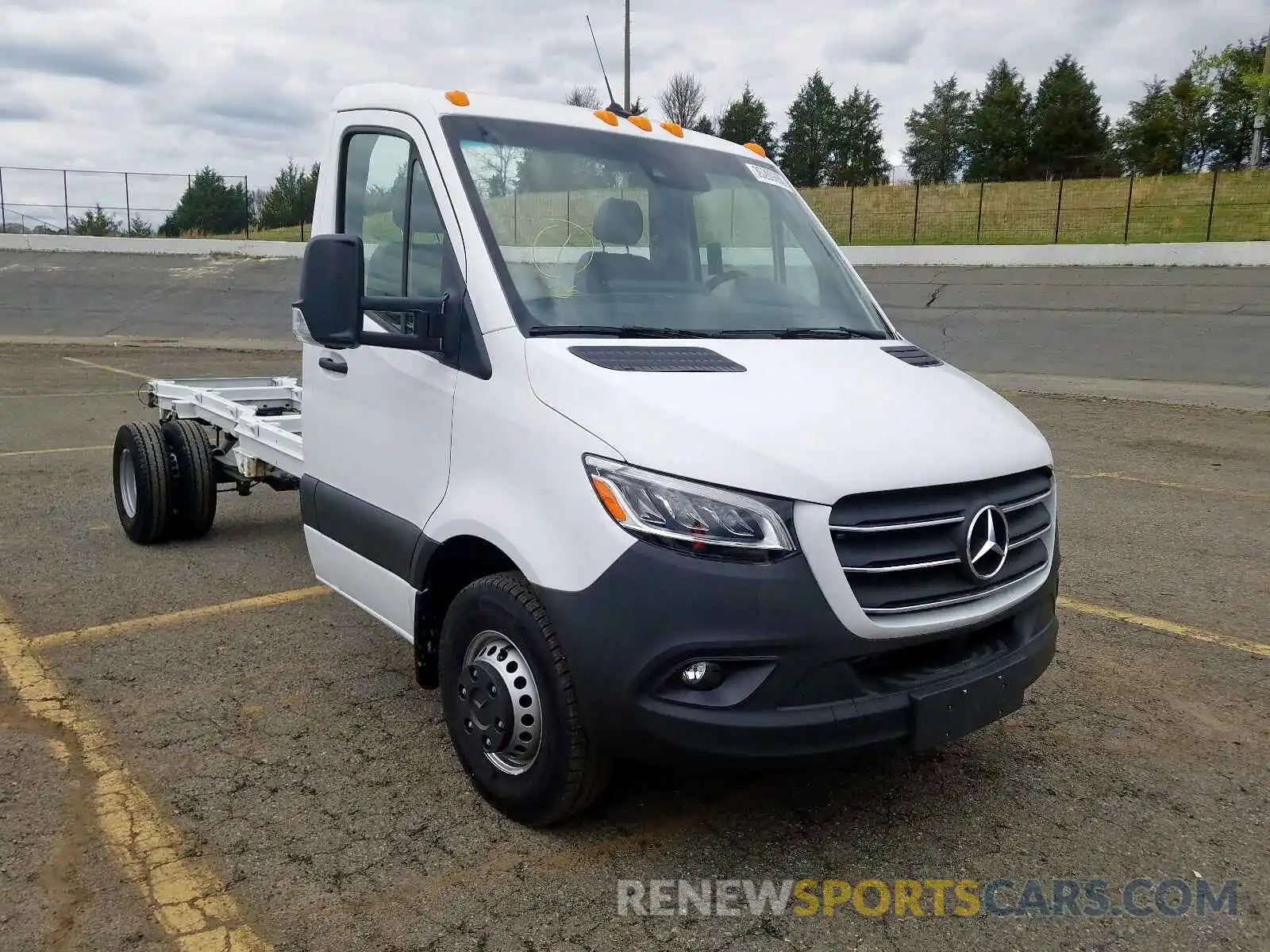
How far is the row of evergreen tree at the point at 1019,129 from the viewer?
56.4m

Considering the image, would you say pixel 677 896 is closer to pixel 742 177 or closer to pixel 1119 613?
pixel 742 177

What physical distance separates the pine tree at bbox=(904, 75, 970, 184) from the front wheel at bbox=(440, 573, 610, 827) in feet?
260

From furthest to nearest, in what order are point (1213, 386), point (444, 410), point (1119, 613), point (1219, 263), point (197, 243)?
point (197, 243)
point (1219, 263)
point (1213, 386)
point (1119, 613)
point (444, 410)

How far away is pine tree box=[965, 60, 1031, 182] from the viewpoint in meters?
69.3

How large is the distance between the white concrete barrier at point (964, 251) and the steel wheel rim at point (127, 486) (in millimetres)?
18068

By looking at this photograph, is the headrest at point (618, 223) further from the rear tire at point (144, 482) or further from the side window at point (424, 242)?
the rear tire at point (144, 482)

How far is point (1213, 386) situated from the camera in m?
15.8

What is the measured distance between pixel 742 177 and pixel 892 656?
2235 mm

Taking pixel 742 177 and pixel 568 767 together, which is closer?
pixel 568 767

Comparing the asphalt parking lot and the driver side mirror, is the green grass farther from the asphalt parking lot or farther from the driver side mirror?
the driver side mirror

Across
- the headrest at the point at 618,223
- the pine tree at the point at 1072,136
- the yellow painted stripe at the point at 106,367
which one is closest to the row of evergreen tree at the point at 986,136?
the pine tree at the point at 1072,136

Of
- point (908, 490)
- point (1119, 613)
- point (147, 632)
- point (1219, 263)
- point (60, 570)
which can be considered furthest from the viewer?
point (1219, 263)

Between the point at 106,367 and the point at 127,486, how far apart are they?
12.8 m

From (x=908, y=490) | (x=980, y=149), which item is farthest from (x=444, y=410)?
(x=980, y=149)
